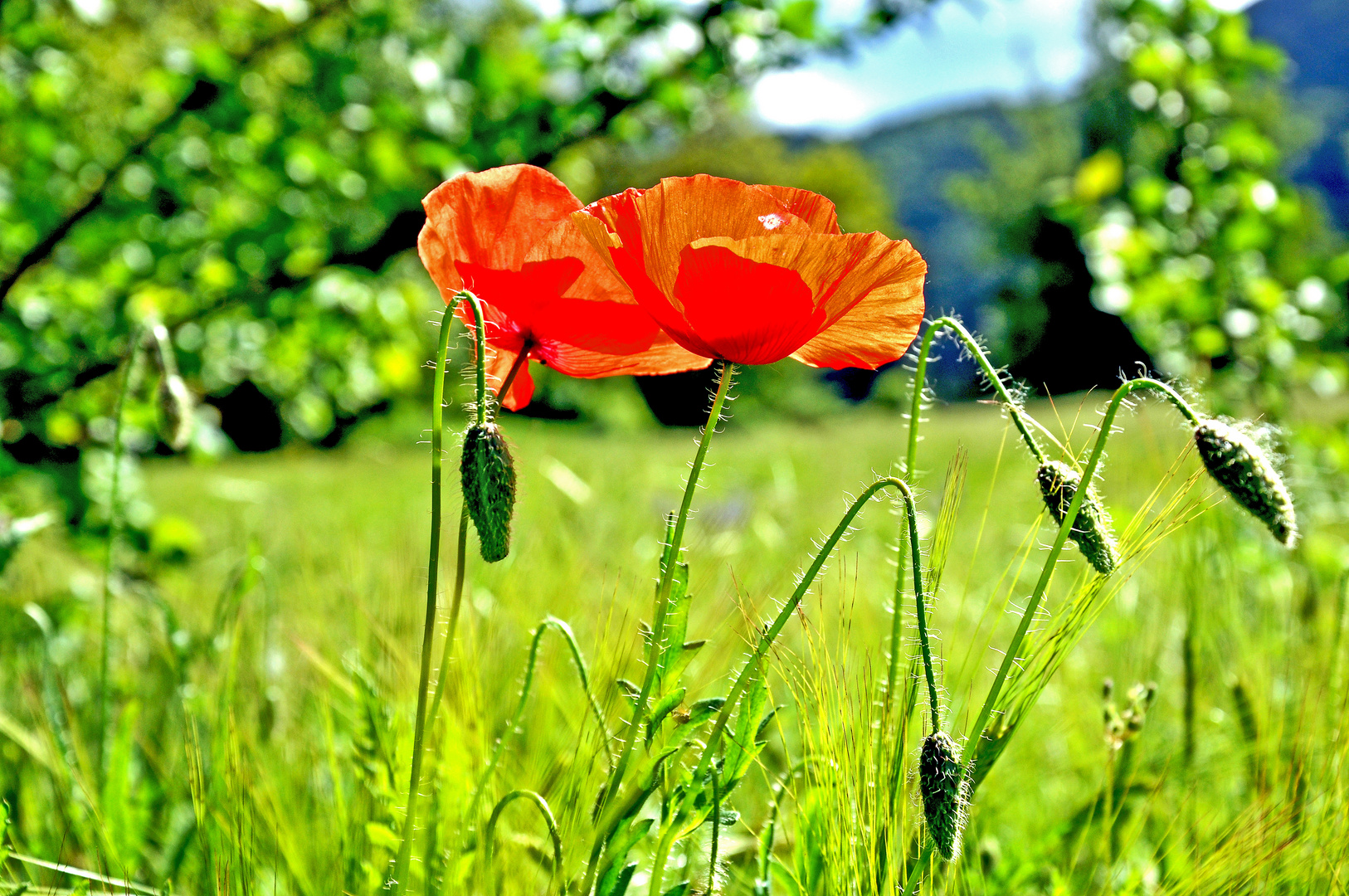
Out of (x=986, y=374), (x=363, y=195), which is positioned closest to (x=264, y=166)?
(x=363, y=195)

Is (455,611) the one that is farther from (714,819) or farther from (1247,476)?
(1247,476)

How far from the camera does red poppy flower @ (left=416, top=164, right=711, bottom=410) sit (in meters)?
0.52

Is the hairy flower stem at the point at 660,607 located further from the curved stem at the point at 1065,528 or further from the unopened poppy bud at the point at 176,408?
the unopened poppy bud at the point at 176,408

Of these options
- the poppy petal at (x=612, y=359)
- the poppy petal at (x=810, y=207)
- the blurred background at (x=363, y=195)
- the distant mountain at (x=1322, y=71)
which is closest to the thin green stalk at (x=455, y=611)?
the poppy petal at (x=612, y=359)

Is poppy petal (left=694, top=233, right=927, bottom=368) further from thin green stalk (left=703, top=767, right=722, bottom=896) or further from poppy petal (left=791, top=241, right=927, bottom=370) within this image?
thin green stalk (left=703, top=767, right=722, bottom=896)

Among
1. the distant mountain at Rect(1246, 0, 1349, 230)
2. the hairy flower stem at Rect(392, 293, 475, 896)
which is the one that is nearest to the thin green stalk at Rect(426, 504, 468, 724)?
the hairy flower stem at Rect(392, 293, 475, 896)

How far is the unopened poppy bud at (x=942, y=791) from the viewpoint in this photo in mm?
434

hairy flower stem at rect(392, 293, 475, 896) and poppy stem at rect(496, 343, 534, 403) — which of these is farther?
poppy stem at rect(496, 343, 534, 403)

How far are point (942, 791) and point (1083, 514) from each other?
0.15m

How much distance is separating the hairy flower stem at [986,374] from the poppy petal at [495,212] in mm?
214

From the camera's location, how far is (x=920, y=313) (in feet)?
1.71

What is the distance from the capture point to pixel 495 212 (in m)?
0.52

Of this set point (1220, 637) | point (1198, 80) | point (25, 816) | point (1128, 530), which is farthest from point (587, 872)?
point (1198, 80)

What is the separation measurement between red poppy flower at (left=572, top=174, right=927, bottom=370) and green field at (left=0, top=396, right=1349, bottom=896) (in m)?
0.08
